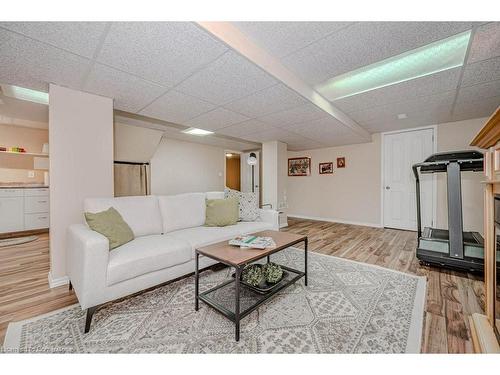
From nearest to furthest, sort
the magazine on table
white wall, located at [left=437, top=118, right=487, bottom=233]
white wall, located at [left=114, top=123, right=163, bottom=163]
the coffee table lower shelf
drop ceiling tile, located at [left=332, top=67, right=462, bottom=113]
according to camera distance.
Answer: the coffee table lower shelf < the magazine on table < drop ceiling tile, located at [left=332, top=67, right=462, bottom=113] < white wall, located at [left=437, top=118, right=487, bottom=233] < white wall, located at [left=114, top=123, right=163, bottom=163]

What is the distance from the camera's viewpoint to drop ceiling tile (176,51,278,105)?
1.83 meters

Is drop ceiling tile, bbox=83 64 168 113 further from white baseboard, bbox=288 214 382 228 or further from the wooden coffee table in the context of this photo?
white baseboard, bbox=288 214 382 228

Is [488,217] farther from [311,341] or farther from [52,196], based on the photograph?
[52,196]

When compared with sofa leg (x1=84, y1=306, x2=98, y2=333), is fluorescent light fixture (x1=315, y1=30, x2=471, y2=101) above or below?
above

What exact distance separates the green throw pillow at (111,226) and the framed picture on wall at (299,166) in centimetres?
505

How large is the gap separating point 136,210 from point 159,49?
1.60 meters

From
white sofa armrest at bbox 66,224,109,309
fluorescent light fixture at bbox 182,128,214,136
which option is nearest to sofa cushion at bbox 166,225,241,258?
white sofa armrest at bbox 66,224,109,309

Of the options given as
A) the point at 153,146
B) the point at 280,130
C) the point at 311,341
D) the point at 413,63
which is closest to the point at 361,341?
the point at 311,341

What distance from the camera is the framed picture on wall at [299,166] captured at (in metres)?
6.14

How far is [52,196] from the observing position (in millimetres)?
2154

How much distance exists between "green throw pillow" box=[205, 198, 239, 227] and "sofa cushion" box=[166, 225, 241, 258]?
0.33 ft

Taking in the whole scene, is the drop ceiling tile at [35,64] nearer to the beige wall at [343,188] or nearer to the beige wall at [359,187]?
the beige wall at [343,188]

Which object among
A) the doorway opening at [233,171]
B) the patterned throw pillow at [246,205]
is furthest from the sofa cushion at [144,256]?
the doorway opening at [233,171]

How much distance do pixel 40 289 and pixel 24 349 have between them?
1001 mm
